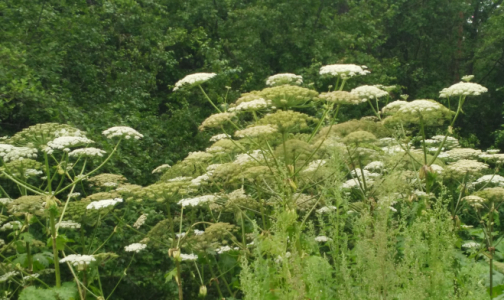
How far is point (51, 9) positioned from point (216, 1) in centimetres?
542

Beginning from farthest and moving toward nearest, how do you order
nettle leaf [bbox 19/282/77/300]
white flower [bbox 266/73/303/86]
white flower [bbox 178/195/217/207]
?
white flower [bbox 266/73/303/86], white flower [bbox 178/195/217/207], nettle leaf [bbox 19/282/77/300]

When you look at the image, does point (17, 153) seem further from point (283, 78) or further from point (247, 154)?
point (283, 78)

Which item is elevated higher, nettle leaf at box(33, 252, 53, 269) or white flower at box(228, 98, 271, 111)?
white flower at box(228, 98, 271, 111)

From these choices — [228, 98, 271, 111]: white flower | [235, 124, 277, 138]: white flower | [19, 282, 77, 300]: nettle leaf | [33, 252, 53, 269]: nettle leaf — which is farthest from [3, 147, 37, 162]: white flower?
[235, 124, 277, 138]: white flower

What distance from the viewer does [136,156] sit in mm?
9664

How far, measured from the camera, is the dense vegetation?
110 inches

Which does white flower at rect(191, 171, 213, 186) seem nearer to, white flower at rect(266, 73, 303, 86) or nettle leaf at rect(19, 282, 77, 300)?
white flower at rect(266, 73, 303, 86)

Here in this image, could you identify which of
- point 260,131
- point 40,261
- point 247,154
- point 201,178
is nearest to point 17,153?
point 40,261

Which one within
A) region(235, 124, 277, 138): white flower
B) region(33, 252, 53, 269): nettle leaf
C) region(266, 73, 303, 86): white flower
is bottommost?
region(33, 252, 53, 269): nettle leaf

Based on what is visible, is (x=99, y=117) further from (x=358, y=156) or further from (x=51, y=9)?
(x=358, y=156)

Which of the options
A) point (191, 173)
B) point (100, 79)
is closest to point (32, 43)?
point (100, 79)

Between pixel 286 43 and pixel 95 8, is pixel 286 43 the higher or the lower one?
the lower one

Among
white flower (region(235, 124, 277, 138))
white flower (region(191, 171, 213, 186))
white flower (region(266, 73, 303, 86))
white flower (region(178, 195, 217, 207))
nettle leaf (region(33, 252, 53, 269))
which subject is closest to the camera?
white flower (region(235, 124, 277, 138))

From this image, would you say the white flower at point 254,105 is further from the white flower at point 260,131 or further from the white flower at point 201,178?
the white flower at point 201,178
